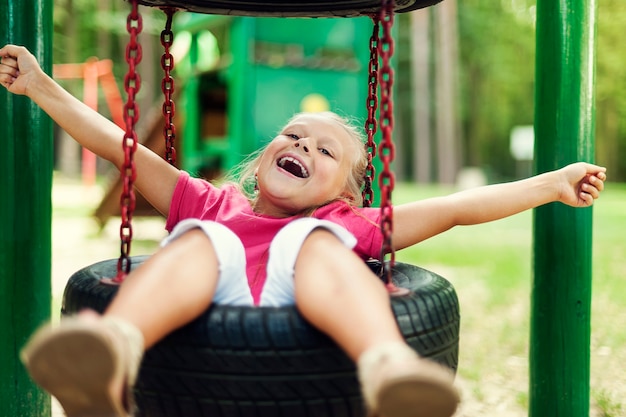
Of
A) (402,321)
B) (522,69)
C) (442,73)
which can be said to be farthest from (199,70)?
(522,69)

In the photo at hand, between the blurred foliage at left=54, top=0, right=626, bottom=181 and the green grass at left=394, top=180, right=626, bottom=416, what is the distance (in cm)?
1289

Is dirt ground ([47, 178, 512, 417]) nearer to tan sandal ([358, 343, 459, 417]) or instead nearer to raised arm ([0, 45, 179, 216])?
raised arm ([0, 45, 179, 216])

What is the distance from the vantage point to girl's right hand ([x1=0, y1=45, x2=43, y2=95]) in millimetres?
1937

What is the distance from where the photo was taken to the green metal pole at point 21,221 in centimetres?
223

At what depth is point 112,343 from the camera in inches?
47.6

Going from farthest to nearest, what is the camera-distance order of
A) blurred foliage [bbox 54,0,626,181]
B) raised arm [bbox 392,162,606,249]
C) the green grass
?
1. blurred foliage [bbox 54,0,626,181]
2. the green grass
3. raised arm [bbox 392,162,606,249]

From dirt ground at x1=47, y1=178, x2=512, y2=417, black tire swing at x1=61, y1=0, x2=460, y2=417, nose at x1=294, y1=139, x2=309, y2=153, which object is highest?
nose at x1=294, y1=139, x2=309, y2=153

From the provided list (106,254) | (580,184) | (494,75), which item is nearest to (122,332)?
(580,184)

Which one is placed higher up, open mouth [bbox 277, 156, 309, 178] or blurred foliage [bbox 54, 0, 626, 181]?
blurred foliage [bbox 54, 0, 626, 181]

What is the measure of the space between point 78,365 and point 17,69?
3.62 ft

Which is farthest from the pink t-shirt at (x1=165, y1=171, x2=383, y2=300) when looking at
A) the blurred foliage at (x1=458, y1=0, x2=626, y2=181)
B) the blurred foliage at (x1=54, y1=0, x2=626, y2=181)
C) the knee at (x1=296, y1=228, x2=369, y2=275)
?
the blurred foliage at (x1=458, y1=0, x2=626, y2=181)

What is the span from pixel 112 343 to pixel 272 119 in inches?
220

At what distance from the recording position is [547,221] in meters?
2.29

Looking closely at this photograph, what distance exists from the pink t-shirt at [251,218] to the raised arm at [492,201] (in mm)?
91
